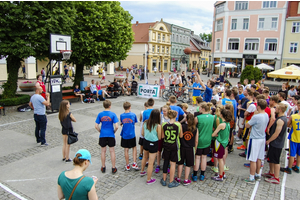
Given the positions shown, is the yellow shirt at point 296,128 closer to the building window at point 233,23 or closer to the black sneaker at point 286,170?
the black sneaker at point 286,170

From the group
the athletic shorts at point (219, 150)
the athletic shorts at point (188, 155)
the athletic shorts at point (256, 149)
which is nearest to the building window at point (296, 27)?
the athletic shorts at point (256, 149)

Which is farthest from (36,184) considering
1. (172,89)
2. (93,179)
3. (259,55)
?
(259,55)

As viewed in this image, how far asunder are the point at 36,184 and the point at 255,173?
5.45m

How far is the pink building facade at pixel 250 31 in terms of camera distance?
3644 centimetres

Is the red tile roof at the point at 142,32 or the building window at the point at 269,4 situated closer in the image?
the building window at the point at 269,4

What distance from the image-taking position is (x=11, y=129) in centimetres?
921

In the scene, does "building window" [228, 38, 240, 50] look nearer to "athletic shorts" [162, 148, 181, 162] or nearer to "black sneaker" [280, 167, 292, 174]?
"black sneaker" [280, 167, 292, 174]

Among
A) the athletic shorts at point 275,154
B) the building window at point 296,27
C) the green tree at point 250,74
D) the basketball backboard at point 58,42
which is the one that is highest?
the building window at point 296,27

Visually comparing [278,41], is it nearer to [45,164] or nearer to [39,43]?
[39,43]

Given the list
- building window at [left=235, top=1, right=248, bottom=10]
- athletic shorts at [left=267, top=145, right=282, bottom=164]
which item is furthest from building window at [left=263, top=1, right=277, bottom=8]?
athletic shorts at [left=267, top=145, right=282, bottom=164]

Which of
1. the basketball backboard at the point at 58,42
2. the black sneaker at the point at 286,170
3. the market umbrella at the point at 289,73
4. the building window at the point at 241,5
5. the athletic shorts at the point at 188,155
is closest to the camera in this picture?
the athletic shorts at the point at 188,155

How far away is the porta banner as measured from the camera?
15.9 m

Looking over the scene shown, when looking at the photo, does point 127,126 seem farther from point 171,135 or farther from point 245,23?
point 245,23

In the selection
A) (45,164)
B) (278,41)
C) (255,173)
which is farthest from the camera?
(278,41)
